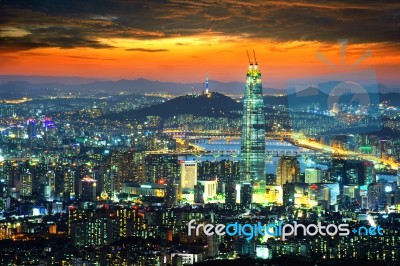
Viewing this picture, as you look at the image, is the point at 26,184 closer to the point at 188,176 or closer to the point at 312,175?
the point at 188,176

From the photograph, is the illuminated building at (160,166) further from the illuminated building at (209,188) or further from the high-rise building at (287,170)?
the high-rise building at (287,170)

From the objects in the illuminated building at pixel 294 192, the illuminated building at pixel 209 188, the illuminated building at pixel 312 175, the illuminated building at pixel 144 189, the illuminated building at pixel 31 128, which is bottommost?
the illuminated building at pixel 144 189

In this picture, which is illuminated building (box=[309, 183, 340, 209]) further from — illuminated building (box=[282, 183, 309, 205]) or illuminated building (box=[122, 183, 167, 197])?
illuminated building (box=[122, 183, 167, 197])

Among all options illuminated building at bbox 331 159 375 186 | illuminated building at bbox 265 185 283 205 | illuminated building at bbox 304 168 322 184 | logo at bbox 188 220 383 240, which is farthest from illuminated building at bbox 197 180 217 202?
logo at bbox 188 220 383 240

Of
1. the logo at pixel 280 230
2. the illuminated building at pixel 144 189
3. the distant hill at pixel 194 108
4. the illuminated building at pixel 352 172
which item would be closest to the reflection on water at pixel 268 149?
the illuminated building at pixel 352 172

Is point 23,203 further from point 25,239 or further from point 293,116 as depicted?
point 293,116

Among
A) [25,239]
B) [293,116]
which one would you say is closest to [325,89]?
[293,116]

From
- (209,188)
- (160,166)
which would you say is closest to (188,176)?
(209,188)
